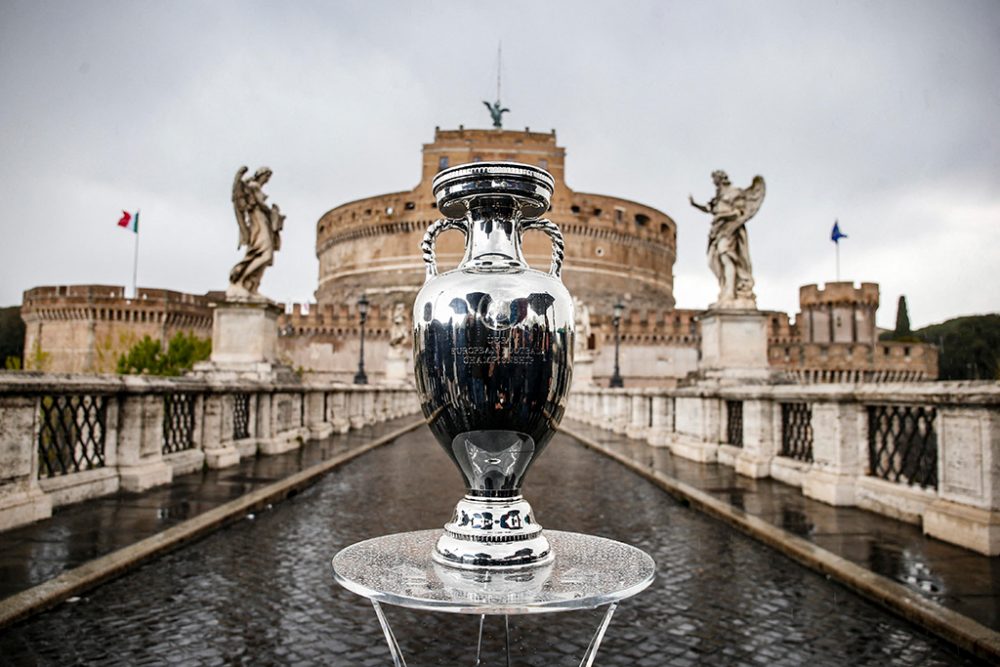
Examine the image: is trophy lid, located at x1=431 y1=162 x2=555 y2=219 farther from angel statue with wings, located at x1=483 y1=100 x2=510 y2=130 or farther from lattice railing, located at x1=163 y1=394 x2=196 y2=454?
angel statue with wings, located at x1=483 y1=100 x2=510 y2=130

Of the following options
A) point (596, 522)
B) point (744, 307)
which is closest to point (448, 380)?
point (596, 522)

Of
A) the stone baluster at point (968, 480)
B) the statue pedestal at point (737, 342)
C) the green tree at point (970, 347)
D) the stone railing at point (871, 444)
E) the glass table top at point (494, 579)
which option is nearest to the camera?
the glass table top at point (494, 579)

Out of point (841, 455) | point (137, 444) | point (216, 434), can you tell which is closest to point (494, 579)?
point (841, 455)

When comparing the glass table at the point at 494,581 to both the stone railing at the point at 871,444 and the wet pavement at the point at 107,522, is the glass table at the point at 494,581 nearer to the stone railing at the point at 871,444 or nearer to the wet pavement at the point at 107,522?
the wet pavement at the point at 107,522

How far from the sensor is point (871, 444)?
5.81 metres

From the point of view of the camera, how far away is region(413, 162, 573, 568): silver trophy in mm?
2137

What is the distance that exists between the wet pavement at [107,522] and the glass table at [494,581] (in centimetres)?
212

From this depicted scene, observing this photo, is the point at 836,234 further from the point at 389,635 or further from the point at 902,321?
the point at 389,635

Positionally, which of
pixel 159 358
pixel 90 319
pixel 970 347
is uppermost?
pixel 90 319

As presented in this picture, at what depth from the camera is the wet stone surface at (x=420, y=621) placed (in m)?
2.75

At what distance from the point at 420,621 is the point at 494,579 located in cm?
133

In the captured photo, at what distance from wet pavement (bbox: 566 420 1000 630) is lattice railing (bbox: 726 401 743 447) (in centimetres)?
137

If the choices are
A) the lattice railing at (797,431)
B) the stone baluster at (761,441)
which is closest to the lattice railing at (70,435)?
the stone baluster at (761,441)

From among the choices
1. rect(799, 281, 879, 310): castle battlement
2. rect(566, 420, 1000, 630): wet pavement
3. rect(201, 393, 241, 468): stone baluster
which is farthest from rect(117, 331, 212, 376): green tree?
A: rect(799, 281, 879, 310): castle battlement
